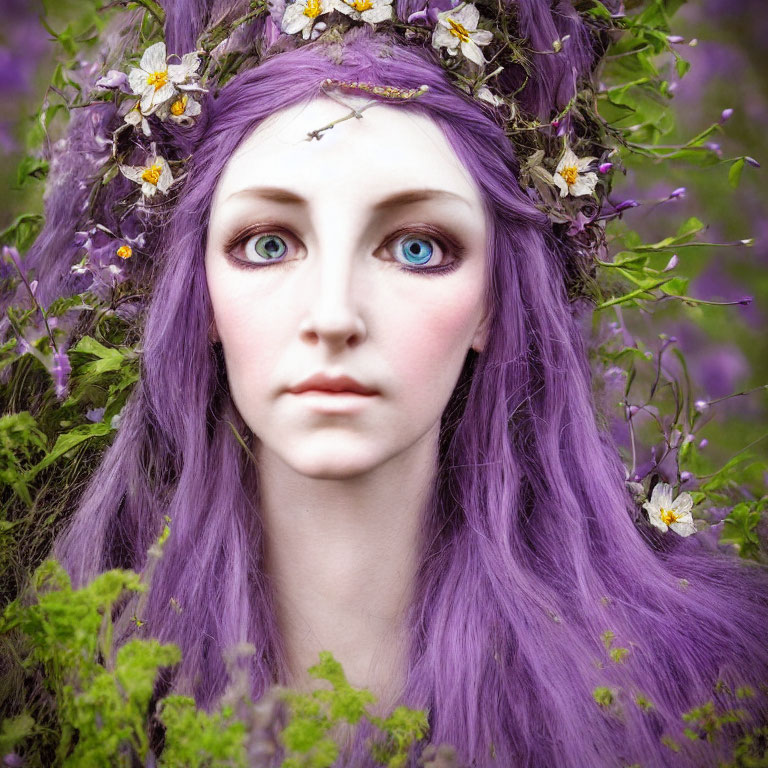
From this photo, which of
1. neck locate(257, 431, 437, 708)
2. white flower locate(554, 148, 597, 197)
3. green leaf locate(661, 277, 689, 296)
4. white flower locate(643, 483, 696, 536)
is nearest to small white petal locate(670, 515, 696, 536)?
white flower locate(643, 483, 696, 536)

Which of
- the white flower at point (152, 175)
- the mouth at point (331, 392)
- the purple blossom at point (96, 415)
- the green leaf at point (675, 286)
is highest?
the white flower at point (152, 175)

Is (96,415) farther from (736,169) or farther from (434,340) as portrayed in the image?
(736,169)

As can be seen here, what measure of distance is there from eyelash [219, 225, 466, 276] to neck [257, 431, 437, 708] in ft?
1.03

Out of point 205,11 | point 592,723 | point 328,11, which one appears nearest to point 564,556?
point 592,723

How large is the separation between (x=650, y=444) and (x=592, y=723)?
929 mm

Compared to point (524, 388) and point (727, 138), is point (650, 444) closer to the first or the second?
point (524, 388)

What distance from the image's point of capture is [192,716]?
1.12m

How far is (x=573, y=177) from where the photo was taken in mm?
1684

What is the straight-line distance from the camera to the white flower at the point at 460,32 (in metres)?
1.57

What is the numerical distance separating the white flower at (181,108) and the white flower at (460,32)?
413 mm

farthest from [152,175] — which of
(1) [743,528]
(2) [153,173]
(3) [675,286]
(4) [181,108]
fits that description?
(1) [743,528]

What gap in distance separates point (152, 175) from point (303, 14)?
14.9 inches

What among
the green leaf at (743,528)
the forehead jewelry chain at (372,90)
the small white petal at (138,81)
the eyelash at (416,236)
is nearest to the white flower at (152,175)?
the small white petal at (138,81)

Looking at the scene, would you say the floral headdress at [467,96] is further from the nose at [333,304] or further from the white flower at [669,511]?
the nose at [333,304]
